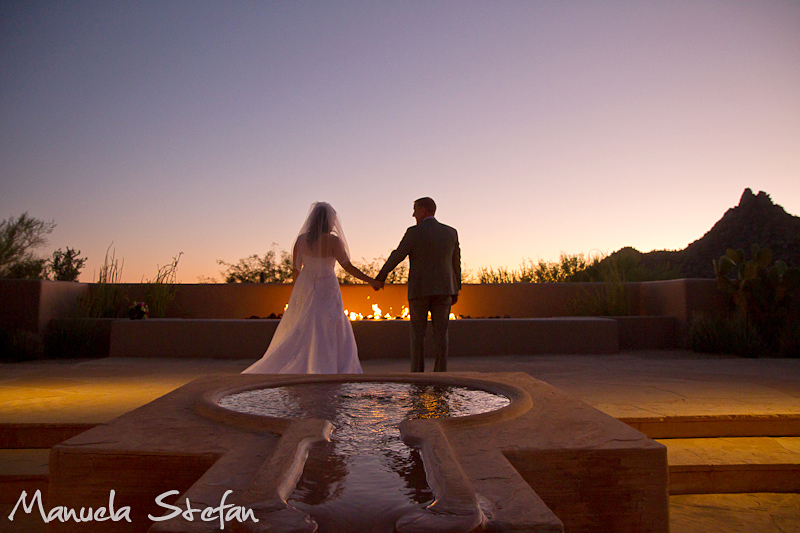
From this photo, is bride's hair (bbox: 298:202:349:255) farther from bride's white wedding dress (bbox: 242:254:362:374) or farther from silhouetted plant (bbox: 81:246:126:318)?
silhouetted plant (bbox: 81:246:126:318)

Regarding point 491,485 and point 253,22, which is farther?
point 253,22

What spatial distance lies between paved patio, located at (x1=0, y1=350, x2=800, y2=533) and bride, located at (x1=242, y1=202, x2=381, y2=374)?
104 centimetres

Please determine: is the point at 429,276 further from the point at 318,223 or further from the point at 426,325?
the point at 318,223

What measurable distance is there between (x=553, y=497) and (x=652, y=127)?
12244 millimetres

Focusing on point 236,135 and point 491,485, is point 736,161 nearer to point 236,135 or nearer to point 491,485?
point 236,135

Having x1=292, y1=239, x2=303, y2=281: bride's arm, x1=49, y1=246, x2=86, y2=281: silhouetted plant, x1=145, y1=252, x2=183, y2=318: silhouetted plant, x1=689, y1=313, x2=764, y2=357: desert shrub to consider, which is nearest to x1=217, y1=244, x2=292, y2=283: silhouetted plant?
x1=49, y1=246, x2=86, y2=281: silhouetted plant

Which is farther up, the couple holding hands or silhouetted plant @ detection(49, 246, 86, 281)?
silhouetted plant @ detection(49, 246, 86, 281)

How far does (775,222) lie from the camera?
2791 cm

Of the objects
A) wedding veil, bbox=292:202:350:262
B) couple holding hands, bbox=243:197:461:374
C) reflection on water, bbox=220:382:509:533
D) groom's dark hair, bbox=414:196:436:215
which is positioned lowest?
reflection on water, bbox=220:382:509:533

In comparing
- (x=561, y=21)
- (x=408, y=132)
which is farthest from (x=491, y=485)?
(x=408, y=132)

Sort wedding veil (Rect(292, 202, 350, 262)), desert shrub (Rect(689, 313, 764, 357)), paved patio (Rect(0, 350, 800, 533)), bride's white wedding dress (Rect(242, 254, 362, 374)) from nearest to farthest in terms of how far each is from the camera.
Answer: paved patio (Rect(0, 350, 800, 533)) < bride's white wedding dress (Rect(242, 254, 362, 374)) < wedding veil (Rect(292, 202, 350, 262)) < desert shrub (Rect(689, 313, 764, 357))

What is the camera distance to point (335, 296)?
489 cm

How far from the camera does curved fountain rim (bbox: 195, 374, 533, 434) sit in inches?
66.8

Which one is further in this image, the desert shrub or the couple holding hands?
the desert shrub
